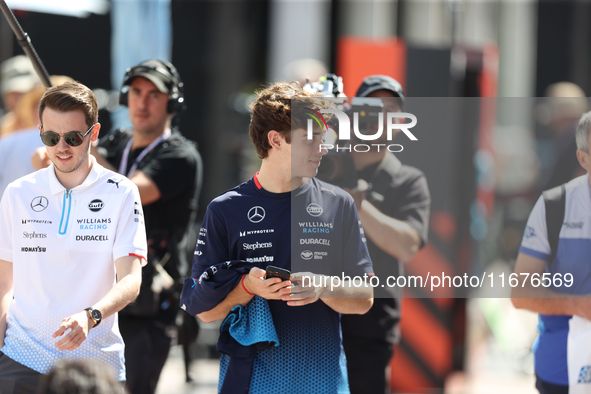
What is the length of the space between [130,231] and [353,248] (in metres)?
0.93

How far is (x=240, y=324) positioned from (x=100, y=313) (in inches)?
21.9

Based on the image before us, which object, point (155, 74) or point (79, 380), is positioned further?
point (155, 74)

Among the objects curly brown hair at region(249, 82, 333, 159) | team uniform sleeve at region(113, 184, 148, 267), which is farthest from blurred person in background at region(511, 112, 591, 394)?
team uniform sleeve at region(113, 184, 148, 267)

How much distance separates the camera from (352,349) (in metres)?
3.79

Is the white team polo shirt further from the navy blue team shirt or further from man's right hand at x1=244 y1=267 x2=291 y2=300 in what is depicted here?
man's right hand at x1=244 y1=267 x2=291 y2=300

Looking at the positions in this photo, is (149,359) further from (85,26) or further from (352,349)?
(85,26)

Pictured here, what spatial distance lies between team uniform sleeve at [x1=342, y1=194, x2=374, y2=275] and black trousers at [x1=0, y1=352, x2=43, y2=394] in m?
1.31

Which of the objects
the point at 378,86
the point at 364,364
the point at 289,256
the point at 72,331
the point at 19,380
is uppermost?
the point at 378,86

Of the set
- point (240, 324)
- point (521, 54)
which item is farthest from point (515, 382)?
point (521, 54)

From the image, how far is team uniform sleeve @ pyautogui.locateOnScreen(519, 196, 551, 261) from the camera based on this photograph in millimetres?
3373

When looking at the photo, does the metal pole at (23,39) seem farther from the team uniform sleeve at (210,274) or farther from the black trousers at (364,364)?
the black trousers at (364,364)

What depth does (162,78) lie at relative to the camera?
397 cm

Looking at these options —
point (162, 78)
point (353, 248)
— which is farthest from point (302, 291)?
point (162, 78)

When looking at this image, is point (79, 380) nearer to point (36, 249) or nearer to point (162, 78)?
point (36, 249)
